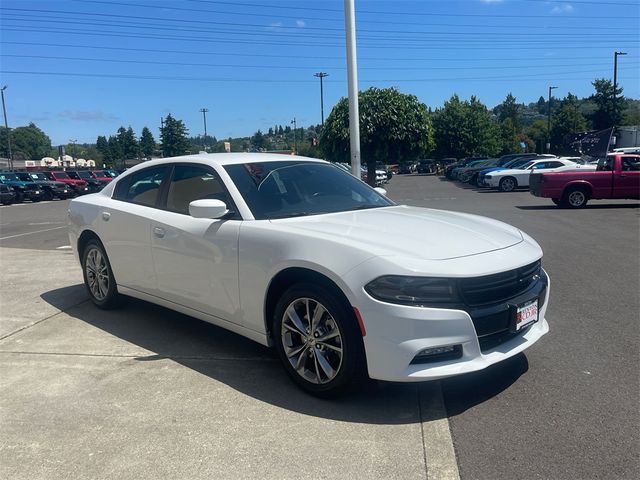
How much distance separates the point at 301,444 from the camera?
3.09 m

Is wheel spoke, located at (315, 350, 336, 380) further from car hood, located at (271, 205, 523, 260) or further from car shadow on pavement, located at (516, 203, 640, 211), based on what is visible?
car shadow on pavement, located at (516, 203, 640, 211)

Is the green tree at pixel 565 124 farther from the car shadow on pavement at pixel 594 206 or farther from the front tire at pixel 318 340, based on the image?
the front tire at pixel 318 340

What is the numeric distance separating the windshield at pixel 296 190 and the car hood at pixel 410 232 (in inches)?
7.9

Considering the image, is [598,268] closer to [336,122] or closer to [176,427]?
[176,427]

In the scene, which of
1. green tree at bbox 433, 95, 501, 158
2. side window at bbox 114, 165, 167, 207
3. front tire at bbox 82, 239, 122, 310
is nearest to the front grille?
side window at bbox 114, 165, 167, 207

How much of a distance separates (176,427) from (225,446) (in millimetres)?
416

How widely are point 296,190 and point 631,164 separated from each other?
617 inches

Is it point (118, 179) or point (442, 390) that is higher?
point (118, 179)

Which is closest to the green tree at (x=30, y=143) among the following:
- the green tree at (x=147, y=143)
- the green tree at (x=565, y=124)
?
the green tree at (x=147, y=143)

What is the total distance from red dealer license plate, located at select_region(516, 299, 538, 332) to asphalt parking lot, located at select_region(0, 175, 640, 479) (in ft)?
1.58

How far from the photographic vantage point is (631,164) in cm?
1667

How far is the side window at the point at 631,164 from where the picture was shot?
16.6m

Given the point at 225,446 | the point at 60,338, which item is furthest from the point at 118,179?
the point at 225,446

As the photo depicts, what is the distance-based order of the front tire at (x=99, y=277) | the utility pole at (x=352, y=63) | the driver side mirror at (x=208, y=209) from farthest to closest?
the utility pole at (x=352, y=63)
the front tire at (x=99, y=277)
the driver side mirror at (x=208, y=209)
